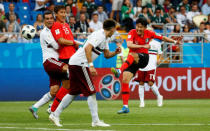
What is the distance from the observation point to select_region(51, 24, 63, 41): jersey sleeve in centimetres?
1121

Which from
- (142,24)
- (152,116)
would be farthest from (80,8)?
(152,116)

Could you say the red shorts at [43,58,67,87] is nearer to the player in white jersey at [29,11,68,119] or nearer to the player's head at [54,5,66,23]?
the player in white jersey at [29,11,68,119]

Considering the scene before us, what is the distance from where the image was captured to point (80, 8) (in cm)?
2489

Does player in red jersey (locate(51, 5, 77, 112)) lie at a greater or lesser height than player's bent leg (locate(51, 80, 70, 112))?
greater

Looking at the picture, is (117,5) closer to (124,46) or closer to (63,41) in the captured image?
(124,46)

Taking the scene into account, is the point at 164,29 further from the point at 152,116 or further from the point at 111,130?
the point at 111,130

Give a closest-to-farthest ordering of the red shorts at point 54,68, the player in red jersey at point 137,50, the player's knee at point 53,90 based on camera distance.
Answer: the red shorts at point 54,68, the player's knee at point 53,90, the player in red jersey at point 137,50

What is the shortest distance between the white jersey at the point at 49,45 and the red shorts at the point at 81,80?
5.83 feet

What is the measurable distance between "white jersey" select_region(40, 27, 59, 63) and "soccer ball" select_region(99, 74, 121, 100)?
8316 mm

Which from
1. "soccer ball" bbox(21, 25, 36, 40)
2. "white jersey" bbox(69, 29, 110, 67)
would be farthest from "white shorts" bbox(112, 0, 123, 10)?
"white jersey" bbox(69, 29, 110, 67)

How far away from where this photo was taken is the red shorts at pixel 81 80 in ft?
31.7

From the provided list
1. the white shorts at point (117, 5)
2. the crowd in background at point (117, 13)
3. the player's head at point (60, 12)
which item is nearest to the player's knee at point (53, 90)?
the player's head at point (60, 12)

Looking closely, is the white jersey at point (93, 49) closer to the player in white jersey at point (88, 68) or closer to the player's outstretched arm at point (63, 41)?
the player in white jersey at point (88, 68)

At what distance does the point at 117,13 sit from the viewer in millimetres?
24984
